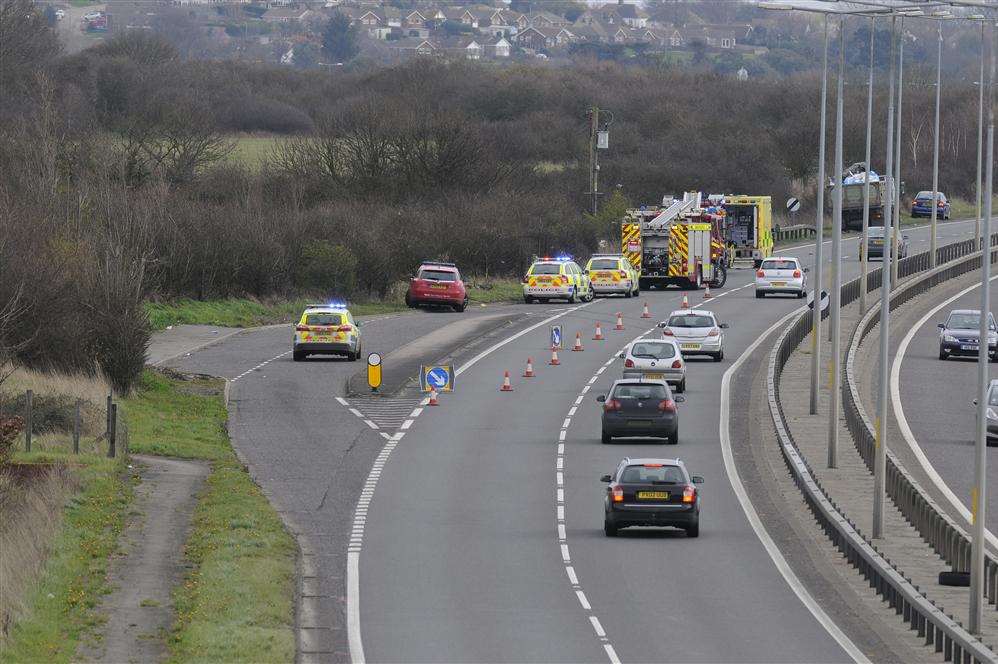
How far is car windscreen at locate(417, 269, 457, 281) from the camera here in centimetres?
6744

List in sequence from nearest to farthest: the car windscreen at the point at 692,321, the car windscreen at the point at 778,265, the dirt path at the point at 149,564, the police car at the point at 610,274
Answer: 1. the dirt path at the point at 149,564
2. the car windscreen at the point at 692,321
3. the police car at the point at 610,274
4. the car windscreen at the point at 778,265

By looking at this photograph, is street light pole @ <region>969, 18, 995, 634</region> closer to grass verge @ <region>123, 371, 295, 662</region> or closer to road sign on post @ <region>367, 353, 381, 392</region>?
grass verge @ <region>123, 371, 295, 662</region>

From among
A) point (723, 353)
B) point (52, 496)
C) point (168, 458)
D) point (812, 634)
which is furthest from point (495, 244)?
point (812, 634)

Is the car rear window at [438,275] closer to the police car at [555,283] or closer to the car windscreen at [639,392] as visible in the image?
the police car at [555,283]

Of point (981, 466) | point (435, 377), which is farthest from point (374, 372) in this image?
point (981, 466)

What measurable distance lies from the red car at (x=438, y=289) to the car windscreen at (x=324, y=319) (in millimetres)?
15207

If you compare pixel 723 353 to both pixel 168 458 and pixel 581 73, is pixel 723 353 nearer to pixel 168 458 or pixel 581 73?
pixel 168 458

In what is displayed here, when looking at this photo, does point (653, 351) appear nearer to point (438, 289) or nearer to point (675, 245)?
point (438, 289)

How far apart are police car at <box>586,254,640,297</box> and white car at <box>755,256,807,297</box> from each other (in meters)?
5.03

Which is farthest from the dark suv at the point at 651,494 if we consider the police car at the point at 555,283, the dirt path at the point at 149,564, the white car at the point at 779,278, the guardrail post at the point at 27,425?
the white car at the point at 779,278

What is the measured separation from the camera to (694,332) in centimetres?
5412

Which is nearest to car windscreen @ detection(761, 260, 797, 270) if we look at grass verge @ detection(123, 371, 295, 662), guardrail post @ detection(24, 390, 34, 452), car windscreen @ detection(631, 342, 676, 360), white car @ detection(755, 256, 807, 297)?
white car @ detection(755, 256, 807, 297)

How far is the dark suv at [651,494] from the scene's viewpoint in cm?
2942

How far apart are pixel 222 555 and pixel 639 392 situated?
568 inches
